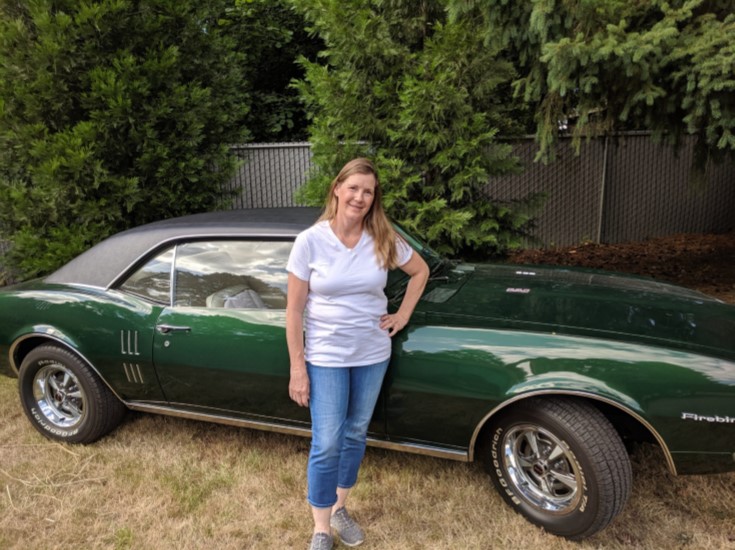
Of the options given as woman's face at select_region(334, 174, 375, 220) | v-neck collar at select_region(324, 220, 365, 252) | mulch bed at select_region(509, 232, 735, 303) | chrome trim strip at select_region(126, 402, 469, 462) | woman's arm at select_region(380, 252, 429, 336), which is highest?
woman's face at select_region(334, 174, 375, 220)

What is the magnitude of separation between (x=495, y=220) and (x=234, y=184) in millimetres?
5162

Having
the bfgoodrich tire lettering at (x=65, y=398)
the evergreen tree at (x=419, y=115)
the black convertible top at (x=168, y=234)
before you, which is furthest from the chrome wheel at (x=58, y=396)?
the evergreen tree at (x=419, y=115)

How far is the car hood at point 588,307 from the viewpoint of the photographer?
268cm

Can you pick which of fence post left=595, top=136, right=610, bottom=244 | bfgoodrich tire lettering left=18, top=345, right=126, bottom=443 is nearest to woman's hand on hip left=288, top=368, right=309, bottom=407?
bfgoodrich tire lettering left=18, top=345, right=126, bottom=443

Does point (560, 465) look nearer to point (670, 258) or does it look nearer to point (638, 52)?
point (638, 52)

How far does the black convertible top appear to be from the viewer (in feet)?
10.9

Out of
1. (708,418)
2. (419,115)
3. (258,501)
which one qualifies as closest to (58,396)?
(258,501)

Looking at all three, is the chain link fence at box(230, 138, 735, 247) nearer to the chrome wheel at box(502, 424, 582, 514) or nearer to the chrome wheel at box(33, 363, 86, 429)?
the chrome wheel at box(33, 363, 86, 429)

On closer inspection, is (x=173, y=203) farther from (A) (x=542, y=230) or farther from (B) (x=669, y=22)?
(A) (x=542, y=230)

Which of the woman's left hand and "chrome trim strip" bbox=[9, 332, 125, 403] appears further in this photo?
"chrome trim strip" bbox=[9, 332, 125, 403]

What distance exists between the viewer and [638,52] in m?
4.27

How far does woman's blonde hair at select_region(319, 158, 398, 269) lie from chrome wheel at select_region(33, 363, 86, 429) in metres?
2.28

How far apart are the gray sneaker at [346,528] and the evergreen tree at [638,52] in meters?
3.65

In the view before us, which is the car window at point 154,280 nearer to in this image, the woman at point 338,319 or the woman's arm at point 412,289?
the woman at point 338,319
